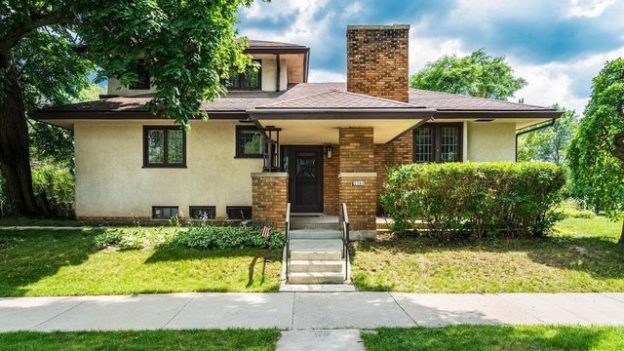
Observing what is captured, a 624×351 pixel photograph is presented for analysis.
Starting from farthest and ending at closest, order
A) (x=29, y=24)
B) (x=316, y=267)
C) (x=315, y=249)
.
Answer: (x=29, y=24)
(x=315, y=249)
(x=316, y=267)

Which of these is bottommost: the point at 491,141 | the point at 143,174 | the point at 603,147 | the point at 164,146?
the point at 143,174

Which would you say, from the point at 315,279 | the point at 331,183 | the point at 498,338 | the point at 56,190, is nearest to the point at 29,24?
the point at 56,190

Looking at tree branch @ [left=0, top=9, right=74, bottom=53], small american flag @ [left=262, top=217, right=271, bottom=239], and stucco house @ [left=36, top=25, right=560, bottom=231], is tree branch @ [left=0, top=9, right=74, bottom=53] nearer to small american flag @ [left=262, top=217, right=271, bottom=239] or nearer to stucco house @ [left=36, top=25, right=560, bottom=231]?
stucco house @ [left=36, top=25, right=560, bottom=231]

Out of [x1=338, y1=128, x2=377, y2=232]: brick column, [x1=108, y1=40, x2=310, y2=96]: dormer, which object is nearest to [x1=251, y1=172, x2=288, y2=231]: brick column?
[x1=338, y1=128, x2=377, y2=232]: brick column

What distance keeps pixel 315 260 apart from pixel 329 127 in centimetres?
336

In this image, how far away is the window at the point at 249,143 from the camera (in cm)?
1236

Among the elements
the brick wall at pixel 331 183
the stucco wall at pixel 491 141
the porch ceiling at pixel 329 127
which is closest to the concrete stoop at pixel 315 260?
the porch ceiling at pixel 329 127

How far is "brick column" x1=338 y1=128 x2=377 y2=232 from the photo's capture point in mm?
8969

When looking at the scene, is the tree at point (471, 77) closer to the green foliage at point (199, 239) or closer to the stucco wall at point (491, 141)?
the stucco wall at point (491, 141)

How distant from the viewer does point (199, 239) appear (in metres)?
8.52

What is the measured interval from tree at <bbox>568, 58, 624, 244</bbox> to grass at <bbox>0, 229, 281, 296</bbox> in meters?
7.66

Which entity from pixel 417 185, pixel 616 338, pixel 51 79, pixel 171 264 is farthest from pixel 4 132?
pixel 616 338

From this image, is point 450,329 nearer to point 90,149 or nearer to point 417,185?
point 417,185

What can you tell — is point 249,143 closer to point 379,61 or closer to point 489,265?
point 379,61
